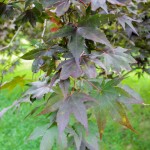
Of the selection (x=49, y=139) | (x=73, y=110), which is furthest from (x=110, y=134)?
(x=73, y=110)

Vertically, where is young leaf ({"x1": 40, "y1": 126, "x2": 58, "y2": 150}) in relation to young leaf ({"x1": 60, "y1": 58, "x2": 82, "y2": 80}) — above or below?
below

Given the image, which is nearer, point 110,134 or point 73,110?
point 73,110

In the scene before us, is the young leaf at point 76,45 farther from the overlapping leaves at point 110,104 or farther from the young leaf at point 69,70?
the overlapping leaves at point 110,104

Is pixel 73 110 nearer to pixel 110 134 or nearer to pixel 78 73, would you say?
pixel 78 73

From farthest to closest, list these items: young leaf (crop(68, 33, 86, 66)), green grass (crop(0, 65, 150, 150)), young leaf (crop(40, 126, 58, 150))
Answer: green grass (crop(0, 65, 150, 150))
young leaf (crop(40, 126, 58, 150))
young leaf (crop(68, 33, 86, 66))

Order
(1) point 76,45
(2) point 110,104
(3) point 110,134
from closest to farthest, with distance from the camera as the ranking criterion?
(1) point 76,45, (2) point 110,104, (3) point 110,134

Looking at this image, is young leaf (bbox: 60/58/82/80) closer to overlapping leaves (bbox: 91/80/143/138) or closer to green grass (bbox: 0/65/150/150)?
overlapping leaves (bbox: 91/80/143/138)

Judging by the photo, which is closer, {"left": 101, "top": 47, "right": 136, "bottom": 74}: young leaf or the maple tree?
the maple tree

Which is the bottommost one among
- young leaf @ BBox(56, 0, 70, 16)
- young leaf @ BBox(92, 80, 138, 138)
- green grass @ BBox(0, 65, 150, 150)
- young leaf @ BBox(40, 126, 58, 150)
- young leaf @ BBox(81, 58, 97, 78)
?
green grass @ BBox(0, 65, 150, 150)

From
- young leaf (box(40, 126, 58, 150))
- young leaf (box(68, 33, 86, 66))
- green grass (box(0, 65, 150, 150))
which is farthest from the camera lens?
green grass (box(0, 65, 150, 150))

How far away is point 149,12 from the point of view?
7.74 feet

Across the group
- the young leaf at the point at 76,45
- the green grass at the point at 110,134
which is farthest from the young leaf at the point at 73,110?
the green grass at the point at 110,134

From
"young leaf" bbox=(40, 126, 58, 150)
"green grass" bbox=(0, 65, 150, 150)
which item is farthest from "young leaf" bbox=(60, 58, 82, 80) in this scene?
"green grass" bbox=(0, 65, 150, 150)

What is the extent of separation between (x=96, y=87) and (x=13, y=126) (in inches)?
116
